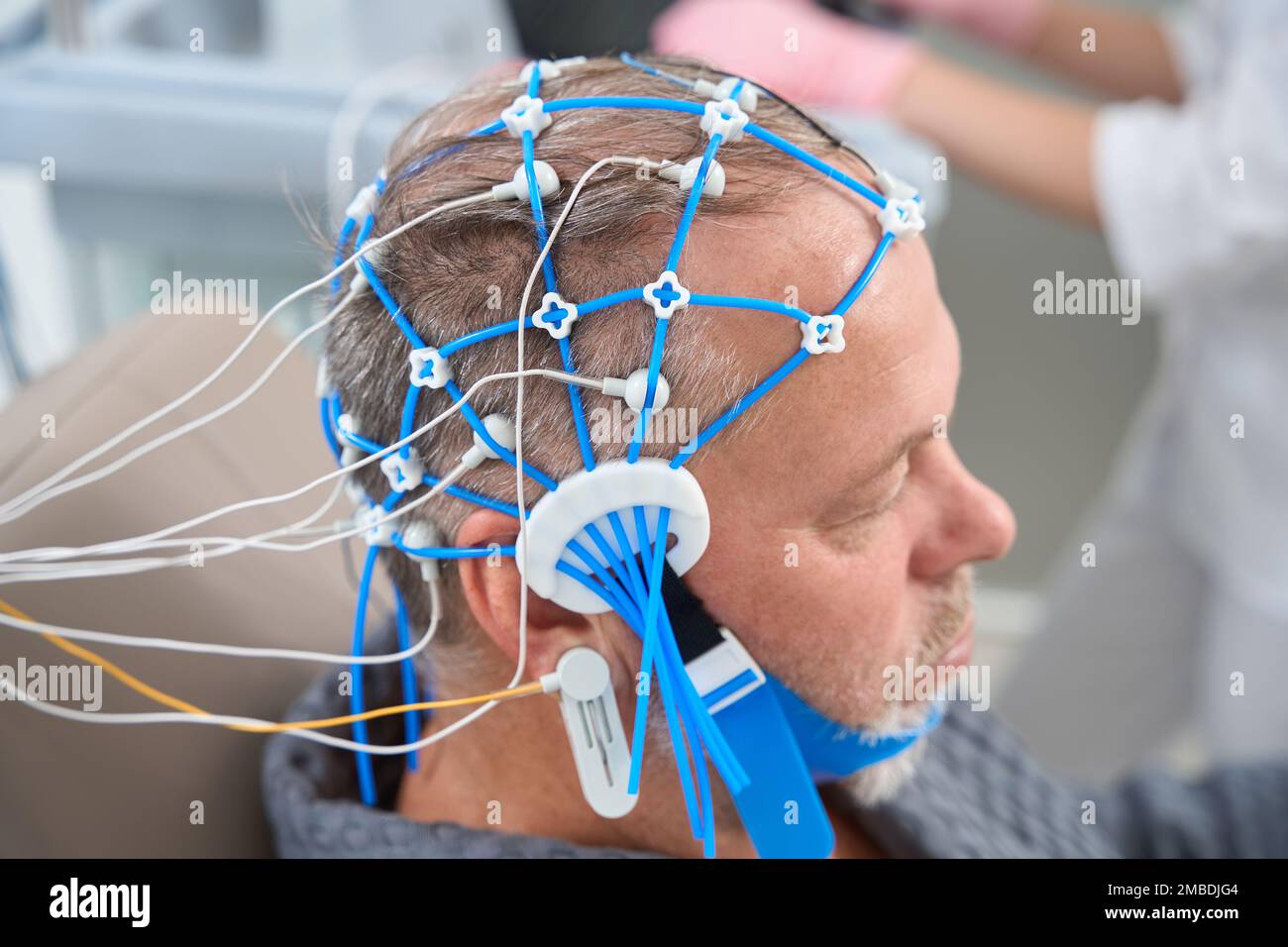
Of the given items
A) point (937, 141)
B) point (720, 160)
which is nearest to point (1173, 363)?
point (937, 141)

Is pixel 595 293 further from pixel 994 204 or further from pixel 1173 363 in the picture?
pixel 994 204

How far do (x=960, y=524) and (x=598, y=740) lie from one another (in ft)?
0.84

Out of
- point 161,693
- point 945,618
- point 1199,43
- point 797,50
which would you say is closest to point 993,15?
point 1199,43

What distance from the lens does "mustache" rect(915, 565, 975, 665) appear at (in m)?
0.77

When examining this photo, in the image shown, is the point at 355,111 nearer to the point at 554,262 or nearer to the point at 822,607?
the point at 554,262

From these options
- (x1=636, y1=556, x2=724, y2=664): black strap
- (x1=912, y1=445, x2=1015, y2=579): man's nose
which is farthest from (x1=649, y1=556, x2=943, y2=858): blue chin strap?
(x1=912, y1=445, x2=1015, y2=579): man's nose

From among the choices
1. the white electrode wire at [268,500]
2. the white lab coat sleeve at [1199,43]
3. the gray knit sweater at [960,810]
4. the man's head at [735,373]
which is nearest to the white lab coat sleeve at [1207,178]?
the white lab coat sleeve at [1199,43]

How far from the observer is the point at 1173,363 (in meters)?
1.50

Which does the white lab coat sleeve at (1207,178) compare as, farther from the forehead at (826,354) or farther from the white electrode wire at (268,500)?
the white electrode wire at (268,500)

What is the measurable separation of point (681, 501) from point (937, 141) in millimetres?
931

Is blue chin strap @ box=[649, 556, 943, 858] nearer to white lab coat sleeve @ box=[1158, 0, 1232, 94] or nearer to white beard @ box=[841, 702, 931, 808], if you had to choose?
white beard @ box=[841, 702, 931, 808]

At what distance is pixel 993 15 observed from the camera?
1.69m

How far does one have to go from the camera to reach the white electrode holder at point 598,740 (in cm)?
69

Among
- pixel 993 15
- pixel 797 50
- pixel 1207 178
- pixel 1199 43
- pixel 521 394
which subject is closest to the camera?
pixel 521 394
